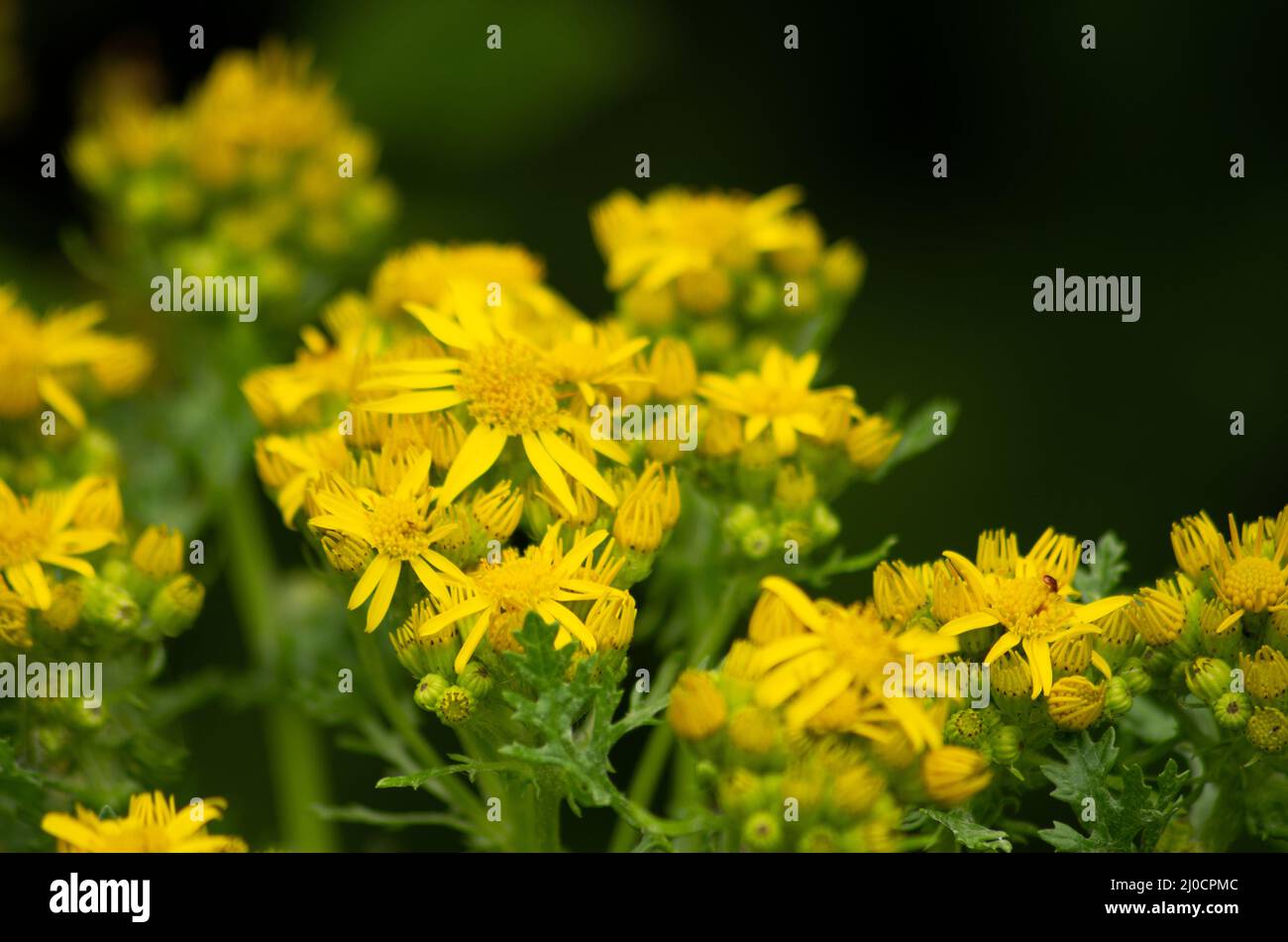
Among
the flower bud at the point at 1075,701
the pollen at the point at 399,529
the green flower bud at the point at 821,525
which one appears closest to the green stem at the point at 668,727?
the green flower bud at the point at 821,525

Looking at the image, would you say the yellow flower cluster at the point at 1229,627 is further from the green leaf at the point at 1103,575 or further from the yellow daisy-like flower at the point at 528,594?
the yellow daisy-like flower at the point at 528,594

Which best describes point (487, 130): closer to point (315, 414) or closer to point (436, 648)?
point (315, 414)

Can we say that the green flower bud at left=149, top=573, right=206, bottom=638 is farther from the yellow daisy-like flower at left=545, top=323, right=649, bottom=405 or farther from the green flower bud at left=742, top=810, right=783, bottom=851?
the green flower bud at left=742, top=810, right=783, bottom=851

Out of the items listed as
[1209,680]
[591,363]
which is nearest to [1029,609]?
[1209,680]

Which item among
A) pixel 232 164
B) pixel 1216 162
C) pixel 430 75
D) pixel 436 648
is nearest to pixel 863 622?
pixel 436 648

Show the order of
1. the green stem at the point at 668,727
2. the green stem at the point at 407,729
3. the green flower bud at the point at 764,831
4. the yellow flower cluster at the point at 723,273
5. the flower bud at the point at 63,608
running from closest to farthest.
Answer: the green flower bud at the point at 764,831
the flower bud at the point at 63,608
the green stem at the point at 407,729
the green stem at the point at 668,727
the yellow flower cluster at the point at 723,273

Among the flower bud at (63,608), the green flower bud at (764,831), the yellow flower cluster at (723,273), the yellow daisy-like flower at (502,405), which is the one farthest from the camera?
the yellow flower cluster at (723,273)
